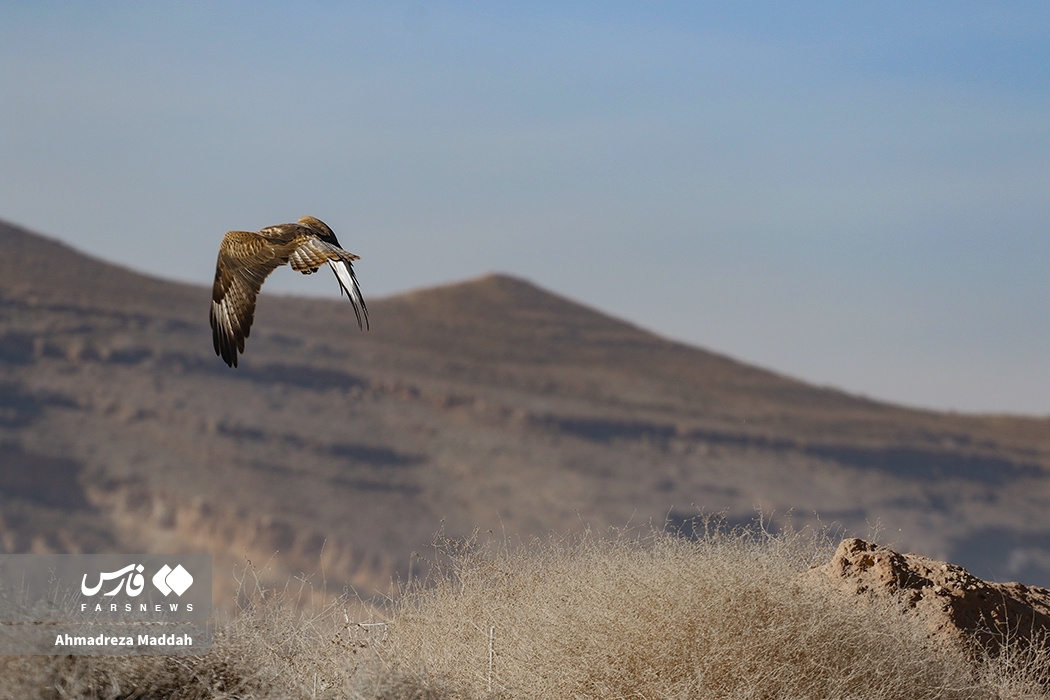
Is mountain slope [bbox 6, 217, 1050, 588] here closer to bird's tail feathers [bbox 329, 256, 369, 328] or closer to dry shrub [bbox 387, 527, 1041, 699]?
dry shrub [bbox 387, 527, 1041, 699]

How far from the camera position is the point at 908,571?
9.89 m

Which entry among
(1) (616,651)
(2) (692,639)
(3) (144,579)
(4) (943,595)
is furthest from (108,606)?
(4) (943,595)

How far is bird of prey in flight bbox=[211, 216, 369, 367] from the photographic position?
8344 mm

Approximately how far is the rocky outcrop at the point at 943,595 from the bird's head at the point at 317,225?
432cm

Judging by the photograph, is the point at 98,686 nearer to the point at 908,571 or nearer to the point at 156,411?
the point at 908,571

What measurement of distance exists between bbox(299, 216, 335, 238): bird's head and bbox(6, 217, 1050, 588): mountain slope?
54802 mm

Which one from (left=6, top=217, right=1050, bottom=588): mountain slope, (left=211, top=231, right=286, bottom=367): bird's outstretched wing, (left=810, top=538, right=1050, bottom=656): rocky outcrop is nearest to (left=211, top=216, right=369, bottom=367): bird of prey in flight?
(left=211, top=231, right=286, bottom=367): bird's outstretched wing

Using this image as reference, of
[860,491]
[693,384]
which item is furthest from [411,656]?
[693,384]

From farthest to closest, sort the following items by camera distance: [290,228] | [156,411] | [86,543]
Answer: [156,411] < [86,543] < [290,228]

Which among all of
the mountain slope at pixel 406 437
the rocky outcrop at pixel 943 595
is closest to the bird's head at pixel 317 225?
the rocky outcrop at pixel 943 595

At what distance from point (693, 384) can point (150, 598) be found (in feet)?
275

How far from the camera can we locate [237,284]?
28.6 ft

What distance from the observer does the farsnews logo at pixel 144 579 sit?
802cm

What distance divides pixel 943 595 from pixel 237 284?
5514 millimetres
